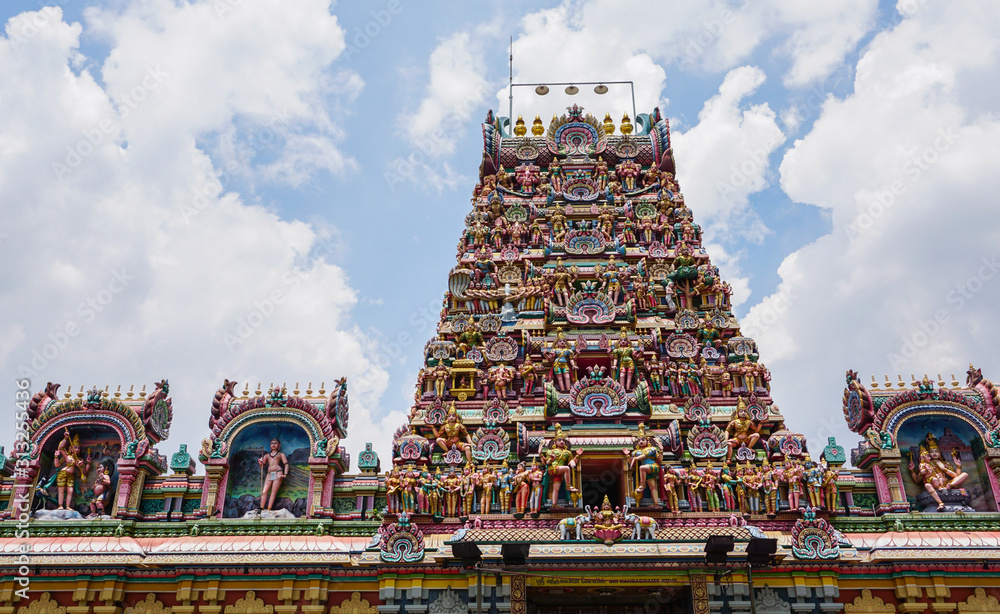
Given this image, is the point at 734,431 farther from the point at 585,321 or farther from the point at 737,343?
the point at 585,321

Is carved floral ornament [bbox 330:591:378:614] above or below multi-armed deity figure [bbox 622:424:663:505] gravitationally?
below

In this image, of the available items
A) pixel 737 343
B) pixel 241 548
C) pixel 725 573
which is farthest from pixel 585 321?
pixel 241 548

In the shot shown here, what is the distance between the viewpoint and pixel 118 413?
76.6 ft

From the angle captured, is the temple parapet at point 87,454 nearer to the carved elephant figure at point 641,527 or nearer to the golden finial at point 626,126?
the carved elephant figure at point 641,527

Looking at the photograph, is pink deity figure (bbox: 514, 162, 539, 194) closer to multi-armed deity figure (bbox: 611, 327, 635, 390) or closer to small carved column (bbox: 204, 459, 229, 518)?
multi-armed deity figure (bbox: 611, 327, 635, 390)

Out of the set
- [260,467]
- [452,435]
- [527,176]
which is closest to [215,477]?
[260,467]

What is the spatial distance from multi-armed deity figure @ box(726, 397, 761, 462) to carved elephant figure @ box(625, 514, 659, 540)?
4.28 metres

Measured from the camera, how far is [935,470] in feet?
73.7

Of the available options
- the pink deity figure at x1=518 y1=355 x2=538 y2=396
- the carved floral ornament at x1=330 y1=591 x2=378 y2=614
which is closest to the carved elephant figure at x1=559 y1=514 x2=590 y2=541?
the carved floral ornament at x1=330 y1=591 x2=378 y2=614

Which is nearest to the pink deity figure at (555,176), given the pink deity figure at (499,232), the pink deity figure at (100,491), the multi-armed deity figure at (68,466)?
the pink deity figure at (499,232)

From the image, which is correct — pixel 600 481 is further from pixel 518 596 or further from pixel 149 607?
pixel 149 607

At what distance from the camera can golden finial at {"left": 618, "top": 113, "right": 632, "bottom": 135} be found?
128ft

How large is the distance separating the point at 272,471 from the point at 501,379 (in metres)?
7.78

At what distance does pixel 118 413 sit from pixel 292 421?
5.24 metres
